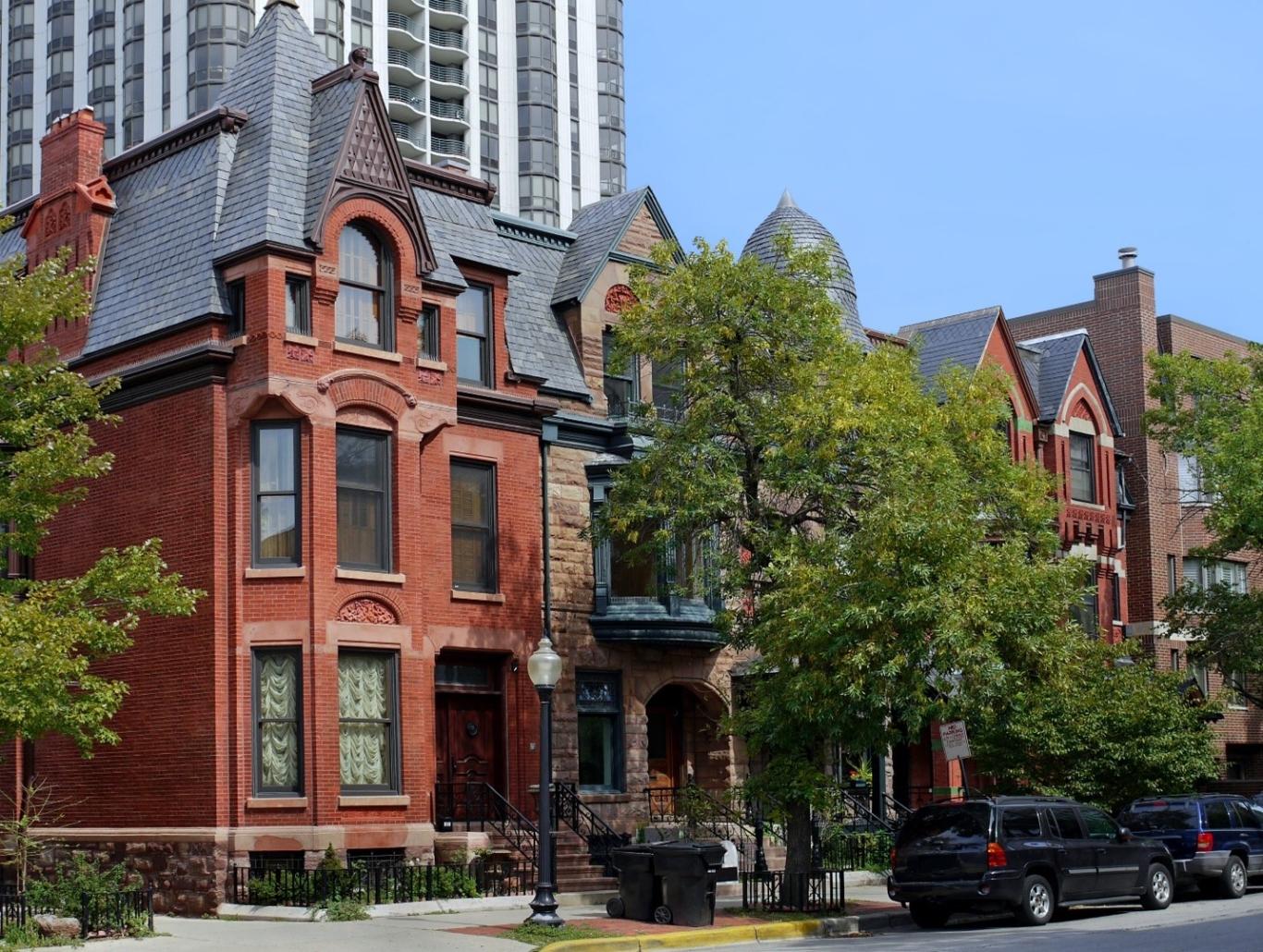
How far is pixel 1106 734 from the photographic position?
31812mm

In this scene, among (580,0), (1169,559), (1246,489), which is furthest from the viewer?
(580,0)

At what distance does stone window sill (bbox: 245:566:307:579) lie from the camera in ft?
84.6

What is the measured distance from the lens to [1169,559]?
160ft

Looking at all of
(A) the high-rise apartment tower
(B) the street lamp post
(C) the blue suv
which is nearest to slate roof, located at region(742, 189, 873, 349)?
(C) the blue suv

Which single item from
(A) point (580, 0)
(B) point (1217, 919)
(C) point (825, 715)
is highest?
(A) point (580, 0)

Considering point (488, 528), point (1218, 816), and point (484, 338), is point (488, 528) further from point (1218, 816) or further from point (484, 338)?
point (1218, 816)

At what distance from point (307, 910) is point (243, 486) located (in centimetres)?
641

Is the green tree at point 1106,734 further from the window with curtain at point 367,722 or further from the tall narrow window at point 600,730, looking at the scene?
the window with curtain at point 367,722

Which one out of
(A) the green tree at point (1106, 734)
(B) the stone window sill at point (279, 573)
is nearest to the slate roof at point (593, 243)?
(B) the stone window sill at point (279, 573)

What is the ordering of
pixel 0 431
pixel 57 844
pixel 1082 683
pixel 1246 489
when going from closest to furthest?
pixel 0 431 → pixel 57 844 → pixel 1082 683 → pixel 1246 489

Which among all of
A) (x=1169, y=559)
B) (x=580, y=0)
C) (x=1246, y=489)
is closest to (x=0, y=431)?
(x=1246, y=489)

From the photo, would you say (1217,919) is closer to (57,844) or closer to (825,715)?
(825,715)

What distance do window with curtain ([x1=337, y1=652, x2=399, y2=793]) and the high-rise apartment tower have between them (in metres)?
55.2

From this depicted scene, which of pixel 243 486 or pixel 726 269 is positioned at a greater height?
pixel 726 269
